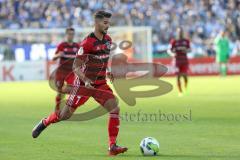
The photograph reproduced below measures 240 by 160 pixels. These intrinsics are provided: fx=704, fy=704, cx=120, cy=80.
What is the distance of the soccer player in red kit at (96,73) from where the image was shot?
36.4ft

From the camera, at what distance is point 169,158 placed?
10492 millimetres

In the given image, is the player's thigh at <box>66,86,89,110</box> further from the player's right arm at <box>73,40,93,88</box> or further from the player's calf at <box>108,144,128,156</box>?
the player's calf at <box>108,144,128,156</box>

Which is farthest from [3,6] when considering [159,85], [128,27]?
[159,85]

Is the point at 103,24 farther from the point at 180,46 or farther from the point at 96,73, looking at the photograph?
the point at 180,46

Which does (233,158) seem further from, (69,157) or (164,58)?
(164,58)

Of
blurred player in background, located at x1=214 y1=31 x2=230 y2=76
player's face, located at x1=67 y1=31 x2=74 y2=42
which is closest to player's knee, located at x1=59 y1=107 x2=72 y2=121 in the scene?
player's face, located at x1=67 y1=31 x2=74 y2=42

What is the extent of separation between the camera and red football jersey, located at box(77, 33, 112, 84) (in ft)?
36.9

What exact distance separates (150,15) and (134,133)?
3155 centimetres

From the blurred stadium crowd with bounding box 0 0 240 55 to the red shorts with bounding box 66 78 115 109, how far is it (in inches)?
1230

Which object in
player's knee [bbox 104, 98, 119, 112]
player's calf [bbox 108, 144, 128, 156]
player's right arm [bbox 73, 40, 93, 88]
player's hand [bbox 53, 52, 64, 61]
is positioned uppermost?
player's right arm [bbox 73, 40, 93, 88]

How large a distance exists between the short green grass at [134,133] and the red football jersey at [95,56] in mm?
1229

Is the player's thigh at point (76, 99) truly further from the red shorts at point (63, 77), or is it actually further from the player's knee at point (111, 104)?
the red shorts at point (63, 77)

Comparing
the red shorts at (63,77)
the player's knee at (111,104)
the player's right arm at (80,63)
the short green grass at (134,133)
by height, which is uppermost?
the player's right arm at (80,63)

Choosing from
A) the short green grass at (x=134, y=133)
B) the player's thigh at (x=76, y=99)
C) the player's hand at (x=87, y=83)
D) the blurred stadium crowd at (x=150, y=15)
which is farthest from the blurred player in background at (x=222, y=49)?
the player's hand at (x=87, y=83)
